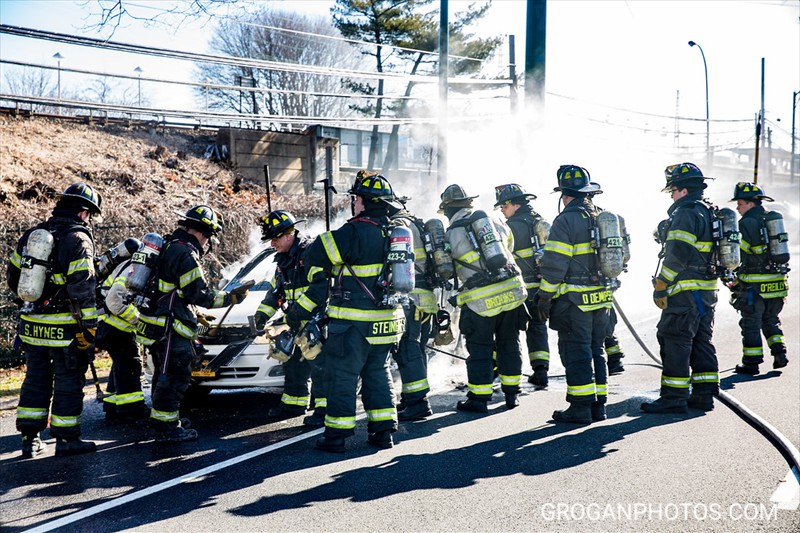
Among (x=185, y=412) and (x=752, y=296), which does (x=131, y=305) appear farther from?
(x=752, y=296)

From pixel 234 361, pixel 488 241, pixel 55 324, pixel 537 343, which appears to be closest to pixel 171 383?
pixel 234 361

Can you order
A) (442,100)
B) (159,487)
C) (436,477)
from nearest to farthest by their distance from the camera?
(159,487), (436,477), (442,100)

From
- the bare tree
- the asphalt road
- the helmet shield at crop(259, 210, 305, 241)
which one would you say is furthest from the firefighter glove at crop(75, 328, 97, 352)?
the bare tree

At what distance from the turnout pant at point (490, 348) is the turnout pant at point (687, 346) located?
1.40 meters

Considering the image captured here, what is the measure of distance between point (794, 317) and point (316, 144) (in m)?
14.4

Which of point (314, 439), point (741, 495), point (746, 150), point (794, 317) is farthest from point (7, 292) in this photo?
point (746, 150)

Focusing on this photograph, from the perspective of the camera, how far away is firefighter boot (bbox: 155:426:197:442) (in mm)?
5898

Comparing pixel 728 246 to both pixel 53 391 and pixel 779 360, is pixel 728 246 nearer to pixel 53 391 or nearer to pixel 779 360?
pixel 779 360

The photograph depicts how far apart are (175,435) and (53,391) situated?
106 cm

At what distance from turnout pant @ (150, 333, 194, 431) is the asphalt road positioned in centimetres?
25

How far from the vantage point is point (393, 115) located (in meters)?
26.2

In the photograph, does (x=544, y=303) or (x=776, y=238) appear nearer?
(x=544, y=303)

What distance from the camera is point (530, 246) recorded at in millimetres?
8000

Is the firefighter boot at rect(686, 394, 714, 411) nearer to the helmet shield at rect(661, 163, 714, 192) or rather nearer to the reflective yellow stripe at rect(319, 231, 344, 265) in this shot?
the helmet shield at rect(661, 163, 714, 192)
